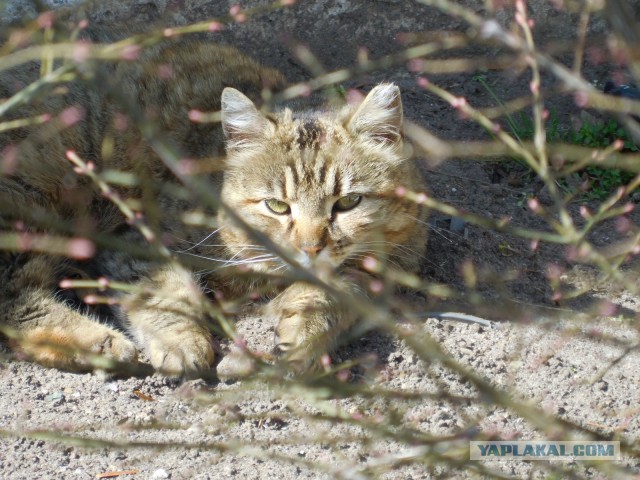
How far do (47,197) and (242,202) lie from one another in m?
0.95

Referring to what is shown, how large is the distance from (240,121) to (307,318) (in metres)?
1.01

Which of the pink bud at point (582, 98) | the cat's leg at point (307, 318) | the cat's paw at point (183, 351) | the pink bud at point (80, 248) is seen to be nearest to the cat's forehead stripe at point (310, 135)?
the cat's leg at point (307, 318)

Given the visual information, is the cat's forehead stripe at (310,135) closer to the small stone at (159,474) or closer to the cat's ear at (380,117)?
the cat's ear at (380,117)

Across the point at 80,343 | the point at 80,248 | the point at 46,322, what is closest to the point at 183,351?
the point at 80,343

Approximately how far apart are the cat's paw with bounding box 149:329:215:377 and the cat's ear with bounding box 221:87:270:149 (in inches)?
37.3

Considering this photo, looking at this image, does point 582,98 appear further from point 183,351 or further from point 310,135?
Result: point 183,351

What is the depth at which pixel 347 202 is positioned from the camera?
150 inches

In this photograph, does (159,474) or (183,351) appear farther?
(183,351)

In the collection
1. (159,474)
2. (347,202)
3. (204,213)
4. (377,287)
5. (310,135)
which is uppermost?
(310,135)

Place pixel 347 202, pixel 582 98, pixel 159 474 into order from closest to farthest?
A: pixel 582 98 < pixel 159 474 < pixel 347 202

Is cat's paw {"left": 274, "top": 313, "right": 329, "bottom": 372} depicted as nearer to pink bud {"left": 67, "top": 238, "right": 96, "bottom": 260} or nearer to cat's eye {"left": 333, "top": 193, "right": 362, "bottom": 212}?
cat's eye {"left": 333, "top": 193, "right": 362, "bottom": 212}

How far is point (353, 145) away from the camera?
390cm

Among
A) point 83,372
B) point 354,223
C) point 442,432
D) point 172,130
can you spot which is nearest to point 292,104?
point 172,130

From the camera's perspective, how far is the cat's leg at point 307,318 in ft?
11.2
